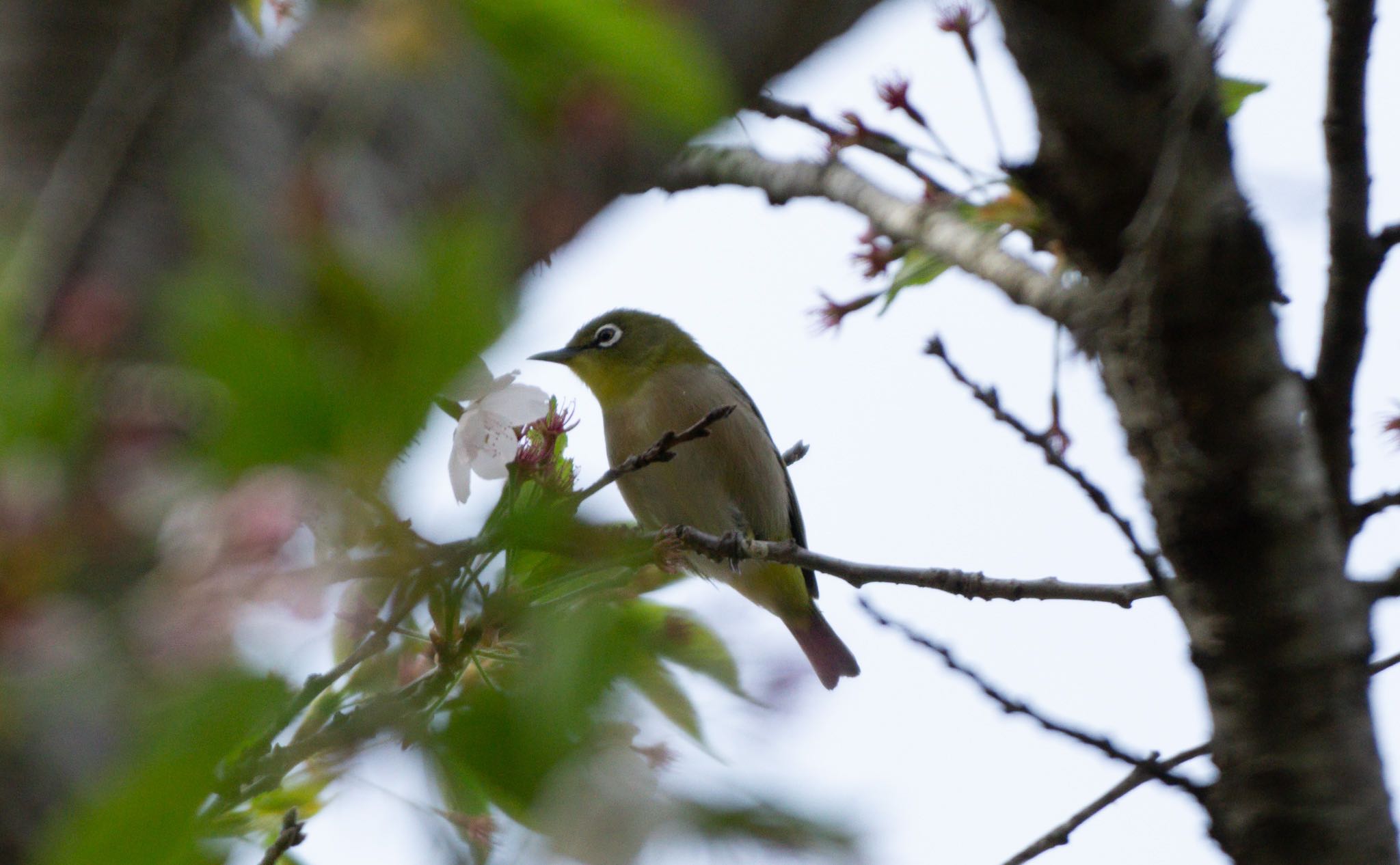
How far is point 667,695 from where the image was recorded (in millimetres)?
780

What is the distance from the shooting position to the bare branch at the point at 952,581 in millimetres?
2697

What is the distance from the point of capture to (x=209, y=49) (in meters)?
0.93

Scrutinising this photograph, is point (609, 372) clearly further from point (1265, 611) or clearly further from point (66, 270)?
point (66, 270)

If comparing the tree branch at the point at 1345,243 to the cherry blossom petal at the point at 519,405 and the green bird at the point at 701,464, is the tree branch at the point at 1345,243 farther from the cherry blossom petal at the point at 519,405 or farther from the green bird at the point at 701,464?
the green bird at the point at 701,464

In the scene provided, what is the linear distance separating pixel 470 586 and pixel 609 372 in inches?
211

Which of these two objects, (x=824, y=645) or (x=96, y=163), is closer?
(x=96, y=163)

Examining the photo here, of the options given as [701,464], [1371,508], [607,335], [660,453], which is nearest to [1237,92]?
[1371,508]

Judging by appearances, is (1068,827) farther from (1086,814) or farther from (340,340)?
(340,340)

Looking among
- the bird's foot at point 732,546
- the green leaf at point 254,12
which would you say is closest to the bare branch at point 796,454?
the bird's foot at point 732,546

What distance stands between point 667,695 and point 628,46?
16.8 inches

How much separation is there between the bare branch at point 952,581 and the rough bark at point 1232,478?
0.59 metres

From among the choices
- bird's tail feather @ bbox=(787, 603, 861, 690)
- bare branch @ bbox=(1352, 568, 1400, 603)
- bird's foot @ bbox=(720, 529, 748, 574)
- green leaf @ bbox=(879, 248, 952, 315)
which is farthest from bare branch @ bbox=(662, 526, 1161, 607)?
bird's tail feather @ bbox=(787, 603, 861, 690)

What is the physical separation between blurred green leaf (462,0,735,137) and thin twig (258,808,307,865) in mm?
1175

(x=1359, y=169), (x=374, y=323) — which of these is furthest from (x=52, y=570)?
(x=1359, y=169)
